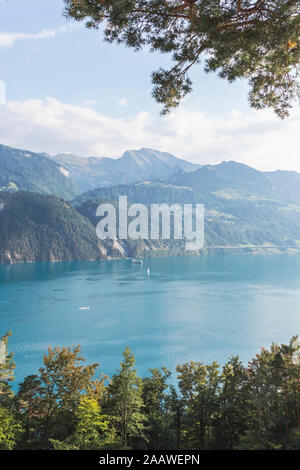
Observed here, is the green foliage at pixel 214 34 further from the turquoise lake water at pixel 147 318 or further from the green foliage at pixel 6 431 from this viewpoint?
the turquoise lake water at pixel 147 318

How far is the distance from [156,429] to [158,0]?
14.9 m

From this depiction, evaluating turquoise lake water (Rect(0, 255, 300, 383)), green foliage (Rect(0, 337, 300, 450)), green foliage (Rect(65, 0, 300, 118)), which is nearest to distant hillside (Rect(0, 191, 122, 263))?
turquoise lake water (Rect(0, 255, 300, 383))

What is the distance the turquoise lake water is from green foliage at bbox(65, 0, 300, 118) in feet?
110

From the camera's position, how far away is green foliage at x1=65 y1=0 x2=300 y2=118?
6305mm

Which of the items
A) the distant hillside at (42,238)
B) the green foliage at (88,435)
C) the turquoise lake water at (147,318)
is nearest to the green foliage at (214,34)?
the green foliage at (88,435)

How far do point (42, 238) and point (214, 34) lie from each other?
181 meters

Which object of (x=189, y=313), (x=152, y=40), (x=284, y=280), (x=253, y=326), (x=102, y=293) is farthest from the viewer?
(x=284, y=280)

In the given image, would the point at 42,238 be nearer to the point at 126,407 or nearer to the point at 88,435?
the point at 126,407

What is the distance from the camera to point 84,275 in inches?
4370

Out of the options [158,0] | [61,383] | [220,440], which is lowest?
[220,440]

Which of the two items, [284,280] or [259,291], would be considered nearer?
[259,291]

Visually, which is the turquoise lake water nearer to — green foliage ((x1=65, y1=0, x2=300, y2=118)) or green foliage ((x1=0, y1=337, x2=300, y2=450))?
green foliage ((x1=0, y1=337, x2=300, y2=450))
